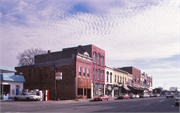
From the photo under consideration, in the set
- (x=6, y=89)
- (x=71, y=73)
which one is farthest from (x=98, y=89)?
(x=6, y=89)

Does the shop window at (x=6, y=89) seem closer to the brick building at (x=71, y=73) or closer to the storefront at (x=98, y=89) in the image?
the brick building at (x=71, y=73)

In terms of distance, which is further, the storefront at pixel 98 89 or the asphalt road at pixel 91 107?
the storefront at pixel 98 89

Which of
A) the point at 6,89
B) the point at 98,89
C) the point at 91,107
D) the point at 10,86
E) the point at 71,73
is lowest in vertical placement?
the point at 98,89

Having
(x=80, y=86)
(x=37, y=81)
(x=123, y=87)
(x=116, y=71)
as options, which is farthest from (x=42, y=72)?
(x=123, y=87)

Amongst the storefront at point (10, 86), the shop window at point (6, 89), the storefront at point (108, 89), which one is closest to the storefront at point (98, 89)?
the storefront at point (108, 89)

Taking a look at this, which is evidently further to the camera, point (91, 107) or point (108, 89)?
point (108, 89)

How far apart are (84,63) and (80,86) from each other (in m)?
5.27

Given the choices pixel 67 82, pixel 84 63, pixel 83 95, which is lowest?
pixel 83 95

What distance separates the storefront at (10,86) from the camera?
35.3 m

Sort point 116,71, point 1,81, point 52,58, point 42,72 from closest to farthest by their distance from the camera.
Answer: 1. point 1,81
2. point 42,72
3. point 52,58
4. point 116,71

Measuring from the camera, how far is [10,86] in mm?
37000

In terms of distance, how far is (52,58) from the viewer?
52312 millimetres

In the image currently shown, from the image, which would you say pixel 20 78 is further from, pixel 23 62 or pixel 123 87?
pixel 123 87

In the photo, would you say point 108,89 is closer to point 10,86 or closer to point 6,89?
point 10,86
